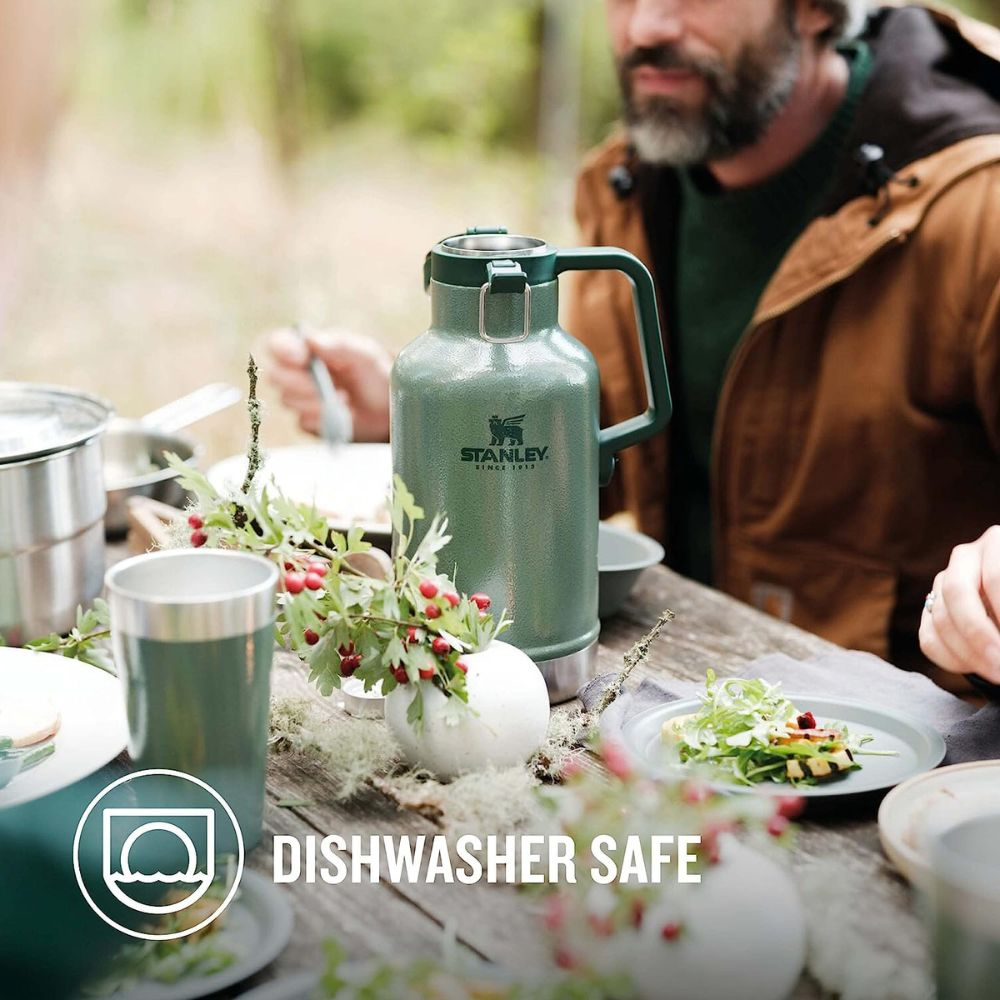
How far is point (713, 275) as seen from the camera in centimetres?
223

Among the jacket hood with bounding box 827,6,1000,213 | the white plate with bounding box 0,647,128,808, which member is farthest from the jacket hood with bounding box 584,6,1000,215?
the white plate with bounding box 0,647,128,808

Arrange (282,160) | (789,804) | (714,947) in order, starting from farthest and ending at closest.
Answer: (282,160)
(789,804)
(714,947)

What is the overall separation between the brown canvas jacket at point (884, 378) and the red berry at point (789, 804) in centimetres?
103

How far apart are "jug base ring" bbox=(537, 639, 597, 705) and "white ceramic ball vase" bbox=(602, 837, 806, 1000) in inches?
14.9

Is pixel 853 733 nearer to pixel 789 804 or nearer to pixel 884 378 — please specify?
pixel 789 804

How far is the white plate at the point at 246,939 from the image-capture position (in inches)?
29.6

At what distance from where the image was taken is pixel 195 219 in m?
5.74

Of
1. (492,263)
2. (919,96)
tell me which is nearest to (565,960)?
(492,263)

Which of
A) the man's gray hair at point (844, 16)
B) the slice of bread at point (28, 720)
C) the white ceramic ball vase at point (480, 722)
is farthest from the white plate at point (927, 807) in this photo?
the man's gray hair at point (844, 16)

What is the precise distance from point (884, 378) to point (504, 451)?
1.00 metres

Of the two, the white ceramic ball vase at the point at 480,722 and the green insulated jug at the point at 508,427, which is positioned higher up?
the green insulated jug at the point at 508,427

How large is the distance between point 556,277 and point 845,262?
849mm

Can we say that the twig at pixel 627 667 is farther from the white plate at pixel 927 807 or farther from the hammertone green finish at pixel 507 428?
the white plate at pixel 927 807

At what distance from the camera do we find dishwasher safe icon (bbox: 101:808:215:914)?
2.75 feet
